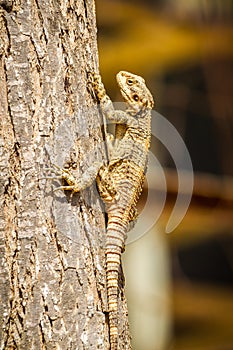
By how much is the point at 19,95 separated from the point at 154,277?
21.9ft

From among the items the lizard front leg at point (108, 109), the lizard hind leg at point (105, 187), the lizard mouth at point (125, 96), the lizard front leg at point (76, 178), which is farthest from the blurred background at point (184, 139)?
the lizard front leg at point (76, 178)

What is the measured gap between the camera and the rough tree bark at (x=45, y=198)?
8.55 ft

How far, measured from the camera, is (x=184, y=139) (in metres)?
8.78

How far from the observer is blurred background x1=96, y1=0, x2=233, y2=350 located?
8.18 m

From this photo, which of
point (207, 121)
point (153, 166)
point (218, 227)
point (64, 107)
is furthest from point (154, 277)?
point (64, 107)

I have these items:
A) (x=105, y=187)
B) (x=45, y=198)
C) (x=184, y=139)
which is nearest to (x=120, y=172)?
(x=105, y=187)

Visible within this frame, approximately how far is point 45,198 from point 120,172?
49 cm

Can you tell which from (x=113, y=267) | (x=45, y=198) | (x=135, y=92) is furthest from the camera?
(x=135, y=92)

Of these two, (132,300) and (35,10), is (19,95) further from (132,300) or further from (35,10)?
(132,300)

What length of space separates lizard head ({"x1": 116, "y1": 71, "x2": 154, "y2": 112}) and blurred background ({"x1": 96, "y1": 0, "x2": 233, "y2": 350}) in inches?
159

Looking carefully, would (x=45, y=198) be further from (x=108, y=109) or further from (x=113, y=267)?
(x=108, y=109)

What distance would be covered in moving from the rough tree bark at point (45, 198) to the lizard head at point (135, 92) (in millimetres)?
747

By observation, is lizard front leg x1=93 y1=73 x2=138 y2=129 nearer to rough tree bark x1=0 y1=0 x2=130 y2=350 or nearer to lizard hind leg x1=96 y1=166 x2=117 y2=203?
rough tree bark x1=0 y1=0 x2=130 y2=350

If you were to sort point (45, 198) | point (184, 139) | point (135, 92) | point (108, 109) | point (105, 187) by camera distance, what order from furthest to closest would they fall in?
point (184, 139)
point (135, 92)
point (108, 109)
point (105, 187)
point (45, 198)
